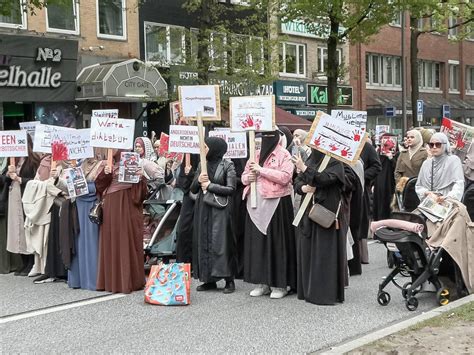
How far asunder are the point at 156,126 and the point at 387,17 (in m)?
8.90

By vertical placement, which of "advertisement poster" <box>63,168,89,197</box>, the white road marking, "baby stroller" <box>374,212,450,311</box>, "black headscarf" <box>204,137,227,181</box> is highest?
"black headscarf" <box>204,137,227,181</box>

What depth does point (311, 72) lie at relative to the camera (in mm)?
32062

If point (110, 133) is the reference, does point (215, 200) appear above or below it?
below

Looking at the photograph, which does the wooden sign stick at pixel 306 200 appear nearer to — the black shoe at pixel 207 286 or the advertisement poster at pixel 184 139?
the black shoe at pixel 207 286

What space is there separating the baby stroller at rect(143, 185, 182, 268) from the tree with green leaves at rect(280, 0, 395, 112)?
1152cm

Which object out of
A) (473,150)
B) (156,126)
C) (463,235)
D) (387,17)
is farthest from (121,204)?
(156,126)

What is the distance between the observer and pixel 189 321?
684 centimetres

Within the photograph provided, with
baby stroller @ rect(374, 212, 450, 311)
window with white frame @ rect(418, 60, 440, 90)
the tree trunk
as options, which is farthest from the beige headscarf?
window with white frame @ rect(418, 60, 440, 90)

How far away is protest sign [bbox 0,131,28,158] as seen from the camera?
30.4 feet

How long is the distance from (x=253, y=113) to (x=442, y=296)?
2.88 metres

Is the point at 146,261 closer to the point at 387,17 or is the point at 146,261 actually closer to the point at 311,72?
the point at 387,17

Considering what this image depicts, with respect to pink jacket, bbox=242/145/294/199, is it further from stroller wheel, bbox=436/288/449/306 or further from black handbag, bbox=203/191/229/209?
stroller wheel, bbox=436/288/449/306

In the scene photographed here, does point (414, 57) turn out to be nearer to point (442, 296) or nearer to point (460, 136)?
point (460, 136)

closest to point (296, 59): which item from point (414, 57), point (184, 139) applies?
point (414, 57)
